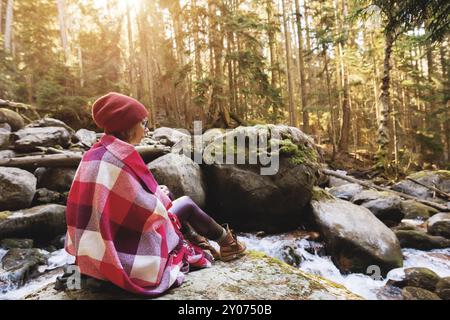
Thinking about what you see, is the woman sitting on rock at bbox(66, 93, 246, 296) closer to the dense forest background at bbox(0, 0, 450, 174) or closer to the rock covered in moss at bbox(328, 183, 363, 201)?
the dense forest background at bbox(0, 0, 450, 174)

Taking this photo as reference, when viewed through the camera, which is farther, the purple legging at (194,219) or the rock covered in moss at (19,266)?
the rock covered in moss at (19,266)

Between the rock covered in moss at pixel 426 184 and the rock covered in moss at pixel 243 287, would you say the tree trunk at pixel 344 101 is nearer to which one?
the rock covered in moss at pixel 426 184

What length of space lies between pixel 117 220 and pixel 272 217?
6.30m

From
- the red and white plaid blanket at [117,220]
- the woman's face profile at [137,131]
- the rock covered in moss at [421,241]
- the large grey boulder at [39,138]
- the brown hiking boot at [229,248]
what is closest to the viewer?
the red and white plaid blanket at [117,220]

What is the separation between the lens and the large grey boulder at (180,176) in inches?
292

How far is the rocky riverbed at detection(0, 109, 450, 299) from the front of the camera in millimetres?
6016

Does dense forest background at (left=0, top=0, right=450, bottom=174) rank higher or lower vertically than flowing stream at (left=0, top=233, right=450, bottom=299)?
→ higher

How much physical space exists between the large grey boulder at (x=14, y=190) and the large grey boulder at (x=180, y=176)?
2798mm

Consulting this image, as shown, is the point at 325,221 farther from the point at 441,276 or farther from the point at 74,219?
the point at 74,219

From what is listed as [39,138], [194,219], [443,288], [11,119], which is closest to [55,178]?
[39,138]

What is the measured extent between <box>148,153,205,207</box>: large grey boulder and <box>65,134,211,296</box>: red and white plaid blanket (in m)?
4.95

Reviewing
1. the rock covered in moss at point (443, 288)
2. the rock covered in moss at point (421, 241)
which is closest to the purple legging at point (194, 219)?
the rock covered in moss at point (443, 288)

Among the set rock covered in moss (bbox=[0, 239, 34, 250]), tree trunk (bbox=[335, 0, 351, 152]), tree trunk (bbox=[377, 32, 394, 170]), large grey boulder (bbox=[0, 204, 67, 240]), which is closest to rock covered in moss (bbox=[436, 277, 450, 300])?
large grey boulder (bbox=[0, 204, 67, 240])

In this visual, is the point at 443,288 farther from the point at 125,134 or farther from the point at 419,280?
the point at 125,134
